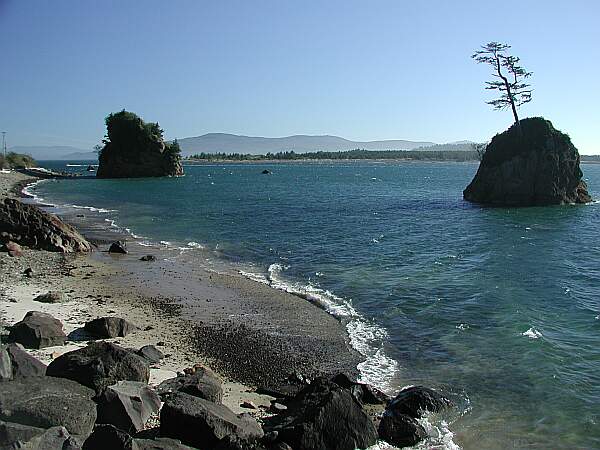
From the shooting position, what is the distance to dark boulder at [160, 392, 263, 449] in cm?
1000

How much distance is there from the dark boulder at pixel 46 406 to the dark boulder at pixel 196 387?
1.71m

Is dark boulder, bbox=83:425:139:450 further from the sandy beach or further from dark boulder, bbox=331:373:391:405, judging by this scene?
dark boulder, bbox=331:373:391:405

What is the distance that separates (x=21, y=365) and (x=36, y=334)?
369cm

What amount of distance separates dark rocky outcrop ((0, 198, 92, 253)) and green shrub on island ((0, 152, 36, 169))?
13190 cm

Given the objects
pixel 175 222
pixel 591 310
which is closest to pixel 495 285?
pixel 591 310

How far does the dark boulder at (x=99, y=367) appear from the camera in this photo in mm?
11703

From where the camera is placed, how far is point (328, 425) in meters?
10.7

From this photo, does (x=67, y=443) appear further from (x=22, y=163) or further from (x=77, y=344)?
(x=22, y=163)

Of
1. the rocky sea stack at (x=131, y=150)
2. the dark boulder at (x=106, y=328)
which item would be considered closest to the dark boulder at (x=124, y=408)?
the dark boulder at (x=106, y=328)

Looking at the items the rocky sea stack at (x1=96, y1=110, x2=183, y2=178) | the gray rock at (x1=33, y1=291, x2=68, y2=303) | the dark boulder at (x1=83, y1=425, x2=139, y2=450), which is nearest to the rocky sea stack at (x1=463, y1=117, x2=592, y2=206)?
the gray rock at (x1=33, y1=291, x2=68, y2=303)

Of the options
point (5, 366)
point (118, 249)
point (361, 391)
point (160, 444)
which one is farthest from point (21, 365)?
A: point (118, 249)

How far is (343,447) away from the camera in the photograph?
1073 centimetres

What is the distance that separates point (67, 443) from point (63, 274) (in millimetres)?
18634

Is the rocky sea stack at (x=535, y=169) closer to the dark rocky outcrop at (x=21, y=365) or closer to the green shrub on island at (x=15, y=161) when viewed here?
the dark rocky outcrop at (x=21, y=365)
